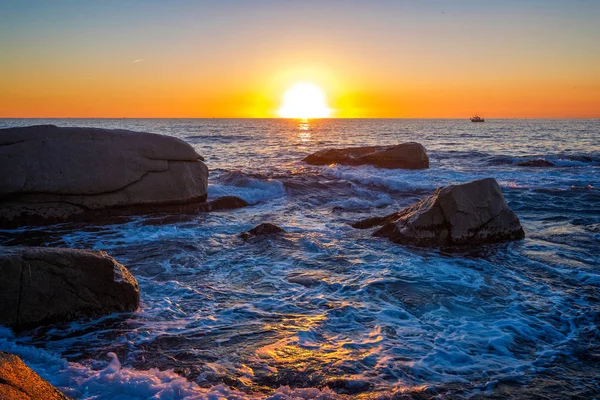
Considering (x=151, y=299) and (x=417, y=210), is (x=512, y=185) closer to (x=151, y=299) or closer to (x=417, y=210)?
(x=417, y=210)

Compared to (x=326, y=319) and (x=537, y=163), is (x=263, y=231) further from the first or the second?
(x=537, y=163)

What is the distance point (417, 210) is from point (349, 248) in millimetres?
1729

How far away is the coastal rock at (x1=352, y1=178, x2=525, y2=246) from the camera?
335 inches

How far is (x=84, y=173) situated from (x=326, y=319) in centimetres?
770

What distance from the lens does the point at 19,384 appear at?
266 centimetres

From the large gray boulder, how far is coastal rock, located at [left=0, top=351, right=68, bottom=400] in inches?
327

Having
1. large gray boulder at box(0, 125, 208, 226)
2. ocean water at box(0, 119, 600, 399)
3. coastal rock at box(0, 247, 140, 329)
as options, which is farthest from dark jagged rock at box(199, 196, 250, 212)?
coastal rock at box(0, 247, 140, 329)

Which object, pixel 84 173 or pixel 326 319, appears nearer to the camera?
pixel 326 319

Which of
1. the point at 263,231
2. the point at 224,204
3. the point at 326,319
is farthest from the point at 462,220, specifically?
the point at 224,204

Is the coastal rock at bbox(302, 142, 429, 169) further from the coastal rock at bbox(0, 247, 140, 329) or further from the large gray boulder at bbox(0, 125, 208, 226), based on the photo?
the coastal rock at bbox(0, 247, 140, 329)

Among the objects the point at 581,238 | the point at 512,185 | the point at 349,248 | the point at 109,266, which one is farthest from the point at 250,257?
the point at 512,185

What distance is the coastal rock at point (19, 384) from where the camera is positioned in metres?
2.52

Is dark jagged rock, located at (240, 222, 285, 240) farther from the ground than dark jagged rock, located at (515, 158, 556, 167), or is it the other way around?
dark jagged rock, located at (515, 158, 556, 167)

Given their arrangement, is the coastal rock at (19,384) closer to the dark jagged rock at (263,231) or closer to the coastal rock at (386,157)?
the dark jagged rock at (263,231)
